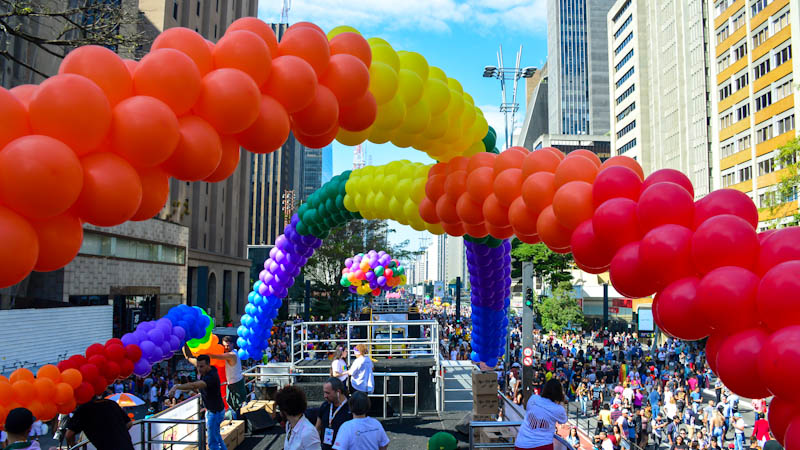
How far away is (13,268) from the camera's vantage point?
3.06 m

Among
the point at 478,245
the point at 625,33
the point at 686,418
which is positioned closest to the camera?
the point at 478,245

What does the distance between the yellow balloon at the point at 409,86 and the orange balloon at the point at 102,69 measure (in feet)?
9.88

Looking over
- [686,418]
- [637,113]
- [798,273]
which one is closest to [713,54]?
[637,113]

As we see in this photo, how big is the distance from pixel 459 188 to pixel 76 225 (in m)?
4.45

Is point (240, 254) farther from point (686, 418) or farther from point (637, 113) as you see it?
point (637, 113)

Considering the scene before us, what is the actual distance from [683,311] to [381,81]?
3.44m

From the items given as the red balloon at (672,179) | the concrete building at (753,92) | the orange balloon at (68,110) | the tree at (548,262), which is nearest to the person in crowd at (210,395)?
the orange balloon at (68,110)

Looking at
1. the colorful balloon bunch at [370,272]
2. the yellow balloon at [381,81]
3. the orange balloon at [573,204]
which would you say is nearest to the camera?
the orange balloon at [573,204]

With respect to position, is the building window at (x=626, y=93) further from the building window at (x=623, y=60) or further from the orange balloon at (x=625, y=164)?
the orange balloon at (x=625, y=164)

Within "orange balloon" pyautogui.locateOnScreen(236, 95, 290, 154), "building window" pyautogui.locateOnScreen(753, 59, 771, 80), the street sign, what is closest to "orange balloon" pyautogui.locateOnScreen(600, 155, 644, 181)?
"orange balloon" pyautogui.locateOnScreen(236, 95, 290, 154)

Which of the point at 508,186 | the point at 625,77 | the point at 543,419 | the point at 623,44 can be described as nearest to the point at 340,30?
the point at 508,186

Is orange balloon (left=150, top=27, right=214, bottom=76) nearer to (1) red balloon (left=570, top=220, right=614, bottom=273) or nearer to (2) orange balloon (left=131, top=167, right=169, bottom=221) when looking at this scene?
(2) orange balloon (left=131, top=167, right=169, bottom=221)

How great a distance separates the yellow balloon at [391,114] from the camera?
19.5 ft

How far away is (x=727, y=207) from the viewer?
3.85 meters
